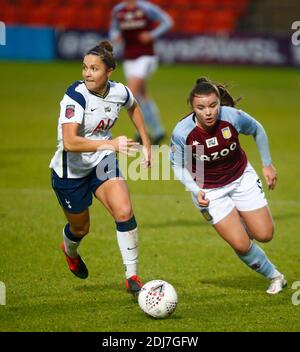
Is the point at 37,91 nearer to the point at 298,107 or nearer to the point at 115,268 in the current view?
the point at 298,107

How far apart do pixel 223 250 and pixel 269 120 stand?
9689 millimetres

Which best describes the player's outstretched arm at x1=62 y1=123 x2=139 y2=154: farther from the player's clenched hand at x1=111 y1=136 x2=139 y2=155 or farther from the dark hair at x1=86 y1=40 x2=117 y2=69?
the dark hair at x1=86 y1=40 x2=117 y2=69

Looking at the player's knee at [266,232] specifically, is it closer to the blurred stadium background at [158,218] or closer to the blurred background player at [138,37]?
the blurred stadium background at [158,218]

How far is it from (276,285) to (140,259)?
1.56 meters

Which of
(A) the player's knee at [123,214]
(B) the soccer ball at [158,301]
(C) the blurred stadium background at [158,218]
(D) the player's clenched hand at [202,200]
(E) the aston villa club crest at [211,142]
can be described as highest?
(E) the aston villa club crest at [211,142]

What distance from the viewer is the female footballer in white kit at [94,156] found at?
6.63m

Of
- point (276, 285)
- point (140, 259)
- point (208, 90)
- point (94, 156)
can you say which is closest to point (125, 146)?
point (94, 156)

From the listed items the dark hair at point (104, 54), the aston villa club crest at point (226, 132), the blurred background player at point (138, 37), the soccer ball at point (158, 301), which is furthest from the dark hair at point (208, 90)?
the blurred background player at point (138, 37)

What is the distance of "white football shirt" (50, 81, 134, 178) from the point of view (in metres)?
6.64

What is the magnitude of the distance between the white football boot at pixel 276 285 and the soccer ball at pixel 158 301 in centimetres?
111

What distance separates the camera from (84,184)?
22.9ft

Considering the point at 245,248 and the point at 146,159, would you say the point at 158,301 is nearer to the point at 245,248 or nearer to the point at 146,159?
the point at 245,248

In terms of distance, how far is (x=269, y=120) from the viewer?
17.9 m
